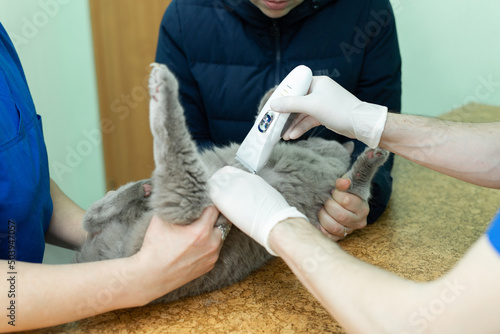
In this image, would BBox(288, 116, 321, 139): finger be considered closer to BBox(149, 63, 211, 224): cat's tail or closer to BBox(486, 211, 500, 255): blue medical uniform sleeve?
BBox(149, 63, 211, 224): cat's tail

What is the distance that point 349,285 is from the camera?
0.64 m

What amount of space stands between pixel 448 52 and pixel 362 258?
161cm

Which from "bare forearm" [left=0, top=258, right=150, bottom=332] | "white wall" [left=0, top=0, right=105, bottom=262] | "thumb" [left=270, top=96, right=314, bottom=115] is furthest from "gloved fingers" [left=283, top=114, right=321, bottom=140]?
"white wall" [left=0, top=0, right=105, bottom=262]

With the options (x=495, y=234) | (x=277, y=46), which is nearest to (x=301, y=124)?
(x=277, y=46)

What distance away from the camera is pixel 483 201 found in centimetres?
136

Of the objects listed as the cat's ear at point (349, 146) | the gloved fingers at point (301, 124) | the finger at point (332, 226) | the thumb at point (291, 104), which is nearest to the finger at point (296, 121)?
the gloved fingers at point (301, 124)

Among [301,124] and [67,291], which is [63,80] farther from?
[67,291]

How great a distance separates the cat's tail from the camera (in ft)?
2.76

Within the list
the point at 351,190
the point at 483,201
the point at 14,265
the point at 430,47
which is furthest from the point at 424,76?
the point at 14,265

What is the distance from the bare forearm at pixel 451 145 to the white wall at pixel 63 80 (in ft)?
4.05

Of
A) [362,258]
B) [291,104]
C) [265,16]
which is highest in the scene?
[265,16]

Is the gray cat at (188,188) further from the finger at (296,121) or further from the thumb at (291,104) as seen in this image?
the thumb at (291,104)

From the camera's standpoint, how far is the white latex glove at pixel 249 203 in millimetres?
806

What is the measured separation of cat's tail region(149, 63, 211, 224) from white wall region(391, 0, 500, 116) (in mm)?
1746
